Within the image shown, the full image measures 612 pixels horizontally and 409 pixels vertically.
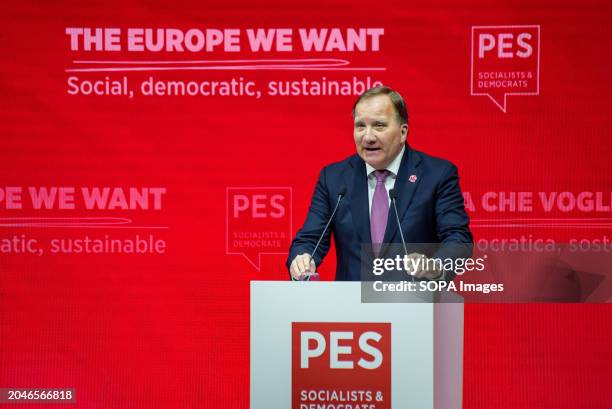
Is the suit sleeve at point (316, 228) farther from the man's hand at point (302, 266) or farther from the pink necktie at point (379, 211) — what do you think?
the man's hand at point (302, 266)

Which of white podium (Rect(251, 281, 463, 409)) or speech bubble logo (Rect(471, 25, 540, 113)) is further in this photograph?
speech bubble logo (Rect(471, 25, 540, 113))

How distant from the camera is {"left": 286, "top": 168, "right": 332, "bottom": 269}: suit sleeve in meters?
2.51

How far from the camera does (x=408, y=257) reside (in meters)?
2.00

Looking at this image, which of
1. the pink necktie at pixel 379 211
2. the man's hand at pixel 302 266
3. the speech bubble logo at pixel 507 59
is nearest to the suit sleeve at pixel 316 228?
the pink necktie at pixel 379 211

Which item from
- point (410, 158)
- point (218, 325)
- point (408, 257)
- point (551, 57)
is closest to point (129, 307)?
point (218, 325)

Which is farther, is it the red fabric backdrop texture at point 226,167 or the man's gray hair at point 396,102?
the red fabric backdrop texture at point 226,167

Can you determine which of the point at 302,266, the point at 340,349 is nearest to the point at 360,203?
the point at 302,266

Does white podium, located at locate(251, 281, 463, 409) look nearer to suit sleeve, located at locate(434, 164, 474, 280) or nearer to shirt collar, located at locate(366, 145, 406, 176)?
suit sleeve, located at locate(434, 164, 474, 280)

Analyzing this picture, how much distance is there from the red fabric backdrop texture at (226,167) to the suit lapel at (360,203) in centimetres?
73

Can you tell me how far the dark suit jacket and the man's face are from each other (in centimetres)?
9

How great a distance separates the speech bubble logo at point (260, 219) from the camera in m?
3.38

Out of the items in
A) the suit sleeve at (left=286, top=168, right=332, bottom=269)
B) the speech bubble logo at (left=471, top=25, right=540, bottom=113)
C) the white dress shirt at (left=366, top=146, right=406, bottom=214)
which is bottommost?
the suit sleeve at (left=286, top=168, right=332, bottom=269)

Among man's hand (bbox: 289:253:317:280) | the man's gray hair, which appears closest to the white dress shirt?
the man's gray hair

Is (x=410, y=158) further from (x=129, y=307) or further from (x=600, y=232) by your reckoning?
(x=129, y=307)
